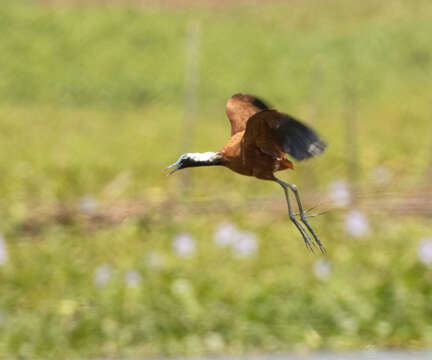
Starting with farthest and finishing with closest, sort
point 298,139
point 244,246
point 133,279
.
A: point 244,246 → point 133,279 → point 298,139

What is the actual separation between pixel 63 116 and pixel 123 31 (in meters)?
4.67

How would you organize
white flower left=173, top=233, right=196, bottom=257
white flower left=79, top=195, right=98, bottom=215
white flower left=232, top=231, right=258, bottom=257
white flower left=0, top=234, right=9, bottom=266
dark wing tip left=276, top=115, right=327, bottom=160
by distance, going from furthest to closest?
1. white flower left=79, top=195, right=98, bottom=215
2. white flower left=232, top=231, right=258, bottom=257
3. white flower left=173, top=233, right=196, bottom=257
4. white flower left=0, top=234, right=9, bottom=266
5. dark wing tip left=276, top=115, right=327, bottom=160

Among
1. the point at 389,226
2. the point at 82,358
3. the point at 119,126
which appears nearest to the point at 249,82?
the point at 119,126

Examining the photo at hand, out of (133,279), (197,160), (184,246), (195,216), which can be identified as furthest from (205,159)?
(195,216)

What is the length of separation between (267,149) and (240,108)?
87 millimetres

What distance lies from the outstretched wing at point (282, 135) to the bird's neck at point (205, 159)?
0.02 m

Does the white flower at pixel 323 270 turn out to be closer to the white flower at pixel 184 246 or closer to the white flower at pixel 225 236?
the white flower at pixel 225 236

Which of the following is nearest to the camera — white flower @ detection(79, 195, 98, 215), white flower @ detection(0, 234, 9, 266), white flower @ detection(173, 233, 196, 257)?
white flower @ detection(0, 234, 9, 266)

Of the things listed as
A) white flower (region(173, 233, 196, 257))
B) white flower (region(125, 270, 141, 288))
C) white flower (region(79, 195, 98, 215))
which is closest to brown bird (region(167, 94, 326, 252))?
white flower (region(125, 270, 141, 288))

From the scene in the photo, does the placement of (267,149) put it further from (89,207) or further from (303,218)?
(89,207)

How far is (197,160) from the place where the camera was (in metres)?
0.42

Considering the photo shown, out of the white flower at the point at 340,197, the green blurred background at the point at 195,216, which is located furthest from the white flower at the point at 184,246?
the white flower at the point at 340,197

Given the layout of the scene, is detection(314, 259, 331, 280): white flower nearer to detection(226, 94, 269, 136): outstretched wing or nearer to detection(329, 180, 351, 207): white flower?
detection(329, 180, 351, 207): white flower

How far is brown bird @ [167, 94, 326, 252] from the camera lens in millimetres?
386
